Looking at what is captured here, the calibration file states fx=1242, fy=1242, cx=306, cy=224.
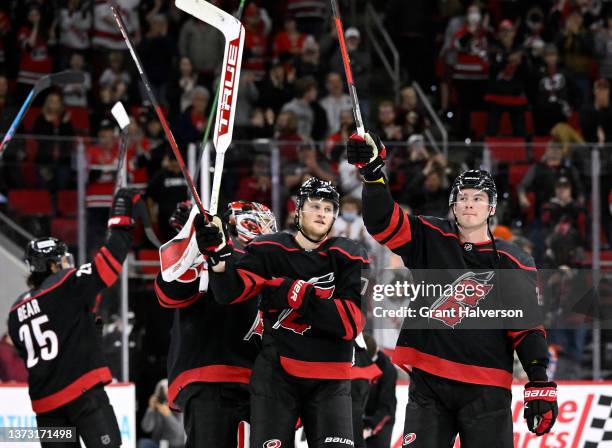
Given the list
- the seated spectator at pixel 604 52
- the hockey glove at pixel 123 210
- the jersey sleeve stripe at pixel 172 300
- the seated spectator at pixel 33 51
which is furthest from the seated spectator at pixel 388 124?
A: the jersey sleeve stripe at pixel 172 300

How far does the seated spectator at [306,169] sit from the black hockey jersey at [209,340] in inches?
107

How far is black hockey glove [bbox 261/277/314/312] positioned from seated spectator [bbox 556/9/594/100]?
7.23m

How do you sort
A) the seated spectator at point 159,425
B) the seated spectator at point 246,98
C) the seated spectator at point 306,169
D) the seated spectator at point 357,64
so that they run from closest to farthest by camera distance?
the seated spectator at point 159,425 → the seated spectator at point 306,169 → the seated spectator at point 246,98 → the seated spectator at point 357,64

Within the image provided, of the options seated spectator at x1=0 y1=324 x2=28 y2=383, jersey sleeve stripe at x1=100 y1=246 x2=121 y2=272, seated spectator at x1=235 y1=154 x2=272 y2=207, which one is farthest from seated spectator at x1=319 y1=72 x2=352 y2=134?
jersey sleeve stripe at x1=100 y1=246 x2=121 y2=272

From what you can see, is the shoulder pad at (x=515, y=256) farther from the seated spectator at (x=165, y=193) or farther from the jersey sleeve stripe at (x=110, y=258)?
the seated spectator at (x=165, y=193)

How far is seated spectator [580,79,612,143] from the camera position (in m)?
10.0

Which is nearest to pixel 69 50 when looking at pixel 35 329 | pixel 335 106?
pixel 335 106

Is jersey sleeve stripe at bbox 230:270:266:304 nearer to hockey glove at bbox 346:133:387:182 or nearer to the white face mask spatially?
hockey glove at bbox 346:133:387:182

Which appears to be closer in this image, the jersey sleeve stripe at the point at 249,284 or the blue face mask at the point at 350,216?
the jersey sleeve stripe at the point at 249,284

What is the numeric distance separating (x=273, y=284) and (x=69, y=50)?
6.58m

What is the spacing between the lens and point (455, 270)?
4773 millimetres

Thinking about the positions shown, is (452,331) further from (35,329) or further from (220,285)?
(35,329)

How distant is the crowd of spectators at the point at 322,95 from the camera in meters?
7.79

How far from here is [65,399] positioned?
18.7 feet
